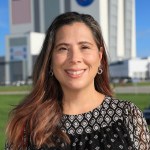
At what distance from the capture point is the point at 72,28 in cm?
232

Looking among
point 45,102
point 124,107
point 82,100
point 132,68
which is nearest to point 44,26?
point 132,68

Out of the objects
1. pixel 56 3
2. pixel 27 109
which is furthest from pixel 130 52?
pixel 27 109

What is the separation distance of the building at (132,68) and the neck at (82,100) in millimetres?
110287

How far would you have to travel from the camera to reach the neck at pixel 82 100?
93.2 inches

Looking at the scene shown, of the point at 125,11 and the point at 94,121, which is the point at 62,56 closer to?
the point at 94,121

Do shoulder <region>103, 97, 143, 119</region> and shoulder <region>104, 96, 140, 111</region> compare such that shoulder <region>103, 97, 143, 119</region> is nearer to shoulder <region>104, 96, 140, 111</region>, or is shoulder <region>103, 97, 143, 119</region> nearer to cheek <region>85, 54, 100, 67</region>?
shoulder <region>104, 96, 140, 111</region>

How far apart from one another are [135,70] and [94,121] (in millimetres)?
118541

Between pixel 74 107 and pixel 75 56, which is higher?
pixel 75 56

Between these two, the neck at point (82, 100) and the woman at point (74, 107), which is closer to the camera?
the woman at point (74, 107)

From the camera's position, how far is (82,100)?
2.38 m

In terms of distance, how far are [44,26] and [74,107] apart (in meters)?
116

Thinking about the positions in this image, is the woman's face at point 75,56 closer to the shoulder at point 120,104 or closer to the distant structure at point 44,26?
the shoulder at point 120,104

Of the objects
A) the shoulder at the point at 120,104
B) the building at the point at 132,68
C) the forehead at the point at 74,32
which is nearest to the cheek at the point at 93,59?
the forehead at the point at 74,32

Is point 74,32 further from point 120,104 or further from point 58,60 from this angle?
point 120,104
